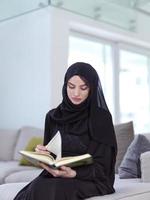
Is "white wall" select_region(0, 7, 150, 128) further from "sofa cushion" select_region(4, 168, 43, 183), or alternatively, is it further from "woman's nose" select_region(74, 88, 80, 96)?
"woman's nose" select_region(74, 88, 80, 96)

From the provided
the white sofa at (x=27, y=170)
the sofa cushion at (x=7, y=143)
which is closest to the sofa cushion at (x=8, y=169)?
the white sofa at (x=27, y=170)

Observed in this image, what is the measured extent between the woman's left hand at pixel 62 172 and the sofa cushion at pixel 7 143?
2602 millimetres

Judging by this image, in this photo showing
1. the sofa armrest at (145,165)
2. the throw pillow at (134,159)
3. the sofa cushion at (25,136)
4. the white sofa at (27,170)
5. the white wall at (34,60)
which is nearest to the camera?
the white sofa at (27,170)

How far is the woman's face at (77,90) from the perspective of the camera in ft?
6.31

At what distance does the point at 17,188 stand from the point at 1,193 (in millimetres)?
85

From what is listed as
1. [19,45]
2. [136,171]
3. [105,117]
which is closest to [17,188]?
[105,117]

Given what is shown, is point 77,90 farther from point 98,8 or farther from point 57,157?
point 98,8

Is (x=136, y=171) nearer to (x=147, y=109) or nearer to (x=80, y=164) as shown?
(x=80, y=164)

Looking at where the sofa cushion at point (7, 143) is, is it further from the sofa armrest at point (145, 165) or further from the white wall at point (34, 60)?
the sofa armrest at point (145, 165)

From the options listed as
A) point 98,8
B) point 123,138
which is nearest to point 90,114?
point 123,138

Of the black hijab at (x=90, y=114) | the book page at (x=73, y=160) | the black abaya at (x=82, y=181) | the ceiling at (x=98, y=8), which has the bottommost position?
the black abaya at (x=82, y=181)

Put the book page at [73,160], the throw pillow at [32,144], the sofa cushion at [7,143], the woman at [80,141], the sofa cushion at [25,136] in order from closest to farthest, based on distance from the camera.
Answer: the book page at [73,160], the woman at [80,141], the throw pillow at [32,144], the sofa cushion at [25,136], the sofa cushion at [7,143]

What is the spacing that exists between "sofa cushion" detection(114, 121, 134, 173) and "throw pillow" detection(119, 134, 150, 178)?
214mm

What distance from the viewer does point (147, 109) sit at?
616 centimetres
